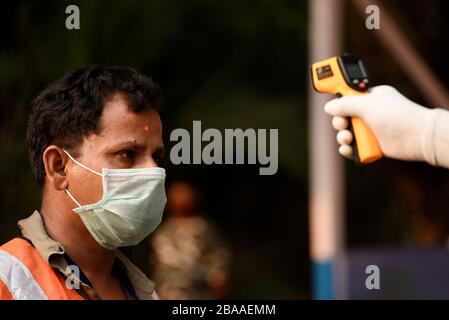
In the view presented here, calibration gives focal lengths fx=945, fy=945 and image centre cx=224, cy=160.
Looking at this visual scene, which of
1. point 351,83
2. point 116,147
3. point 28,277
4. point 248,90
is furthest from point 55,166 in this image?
point 248,90

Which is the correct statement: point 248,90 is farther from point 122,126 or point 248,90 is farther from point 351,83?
point 122,126

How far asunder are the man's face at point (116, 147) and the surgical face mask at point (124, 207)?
18 millimetres

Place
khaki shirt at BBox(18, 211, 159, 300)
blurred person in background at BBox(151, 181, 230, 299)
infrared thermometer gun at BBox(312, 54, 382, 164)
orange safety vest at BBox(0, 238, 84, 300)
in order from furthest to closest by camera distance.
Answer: blurred person in background at BBox(151, 181, 230, 299)
infrared thermometer gun at BBox(312, 54, 382, 164)
khaki shirt at BBox(18, 211, 159, 300)
orange safety vest at BBox(0, 238, 84, 300)

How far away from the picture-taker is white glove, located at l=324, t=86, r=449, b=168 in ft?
8.45

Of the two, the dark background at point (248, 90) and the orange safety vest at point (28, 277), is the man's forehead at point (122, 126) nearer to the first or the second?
the orange safety vest at point (28, 277)

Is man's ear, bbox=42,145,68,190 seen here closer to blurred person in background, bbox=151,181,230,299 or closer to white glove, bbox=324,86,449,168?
white glove, bbox=324,86,449,168

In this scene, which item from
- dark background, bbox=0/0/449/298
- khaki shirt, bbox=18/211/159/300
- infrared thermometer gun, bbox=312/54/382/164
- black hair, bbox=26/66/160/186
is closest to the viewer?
khaki shirt, bbox=18/211/159/300

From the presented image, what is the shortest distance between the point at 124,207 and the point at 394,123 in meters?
0.78

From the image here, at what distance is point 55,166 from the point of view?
99.7 inches

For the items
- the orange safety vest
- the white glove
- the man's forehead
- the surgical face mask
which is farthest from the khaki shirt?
the white glove

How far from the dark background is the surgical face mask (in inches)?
48.2

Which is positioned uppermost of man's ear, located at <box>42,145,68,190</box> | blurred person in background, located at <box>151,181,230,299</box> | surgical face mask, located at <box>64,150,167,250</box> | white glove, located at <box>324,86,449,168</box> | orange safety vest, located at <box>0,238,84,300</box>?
white glove, located at <box>324,86,449,168</box>

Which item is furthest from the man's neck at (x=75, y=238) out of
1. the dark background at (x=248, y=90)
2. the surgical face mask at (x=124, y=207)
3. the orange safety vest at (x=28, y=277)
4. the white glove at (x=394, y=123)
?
the dark background at (x=248, y=90)

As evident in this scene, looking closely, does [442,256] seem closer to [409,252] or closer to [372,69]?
[409,252]
